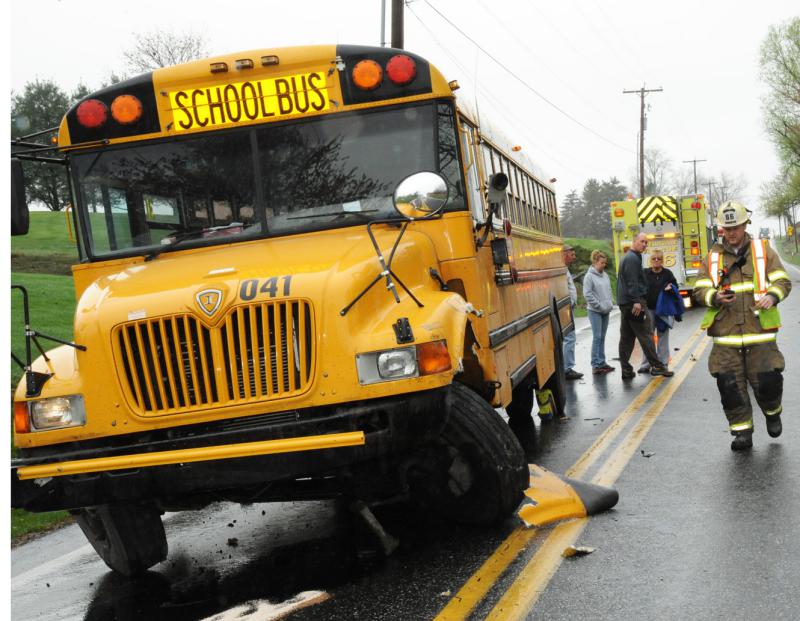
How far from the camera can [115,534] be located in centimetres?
541

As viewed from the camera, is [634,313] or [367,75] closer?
[367,75]

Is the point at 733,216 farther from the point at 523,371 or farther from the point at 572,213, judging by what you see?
the point at 572,213

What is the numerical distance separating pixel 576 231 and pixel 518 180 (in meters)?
136

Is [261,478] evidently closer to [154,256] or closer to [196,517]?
[154,256]

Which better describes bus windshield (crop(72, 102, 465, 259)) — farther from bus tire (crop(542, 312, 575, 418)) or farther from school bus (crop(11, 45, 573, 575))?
bus tire (crop(542, 312, 575, 418))

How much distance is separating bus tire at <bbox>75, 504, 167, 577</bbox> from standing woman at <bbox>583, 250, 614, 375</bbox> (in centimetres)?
905

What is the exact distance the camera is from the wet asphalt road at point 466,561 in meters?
4.47

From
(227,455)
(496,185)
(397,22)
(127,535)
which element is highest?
(397,22)

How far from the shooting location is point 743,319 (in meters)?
7.92

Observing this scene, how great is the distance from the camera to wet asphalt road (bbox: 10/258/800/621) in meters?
4.47

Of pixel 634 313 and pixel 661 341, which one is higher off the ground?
pixel 634 313

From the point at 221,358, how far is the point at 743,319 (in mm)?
4776

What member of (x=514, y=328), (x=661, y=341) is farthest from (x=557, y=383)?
(x=661, y=341)
